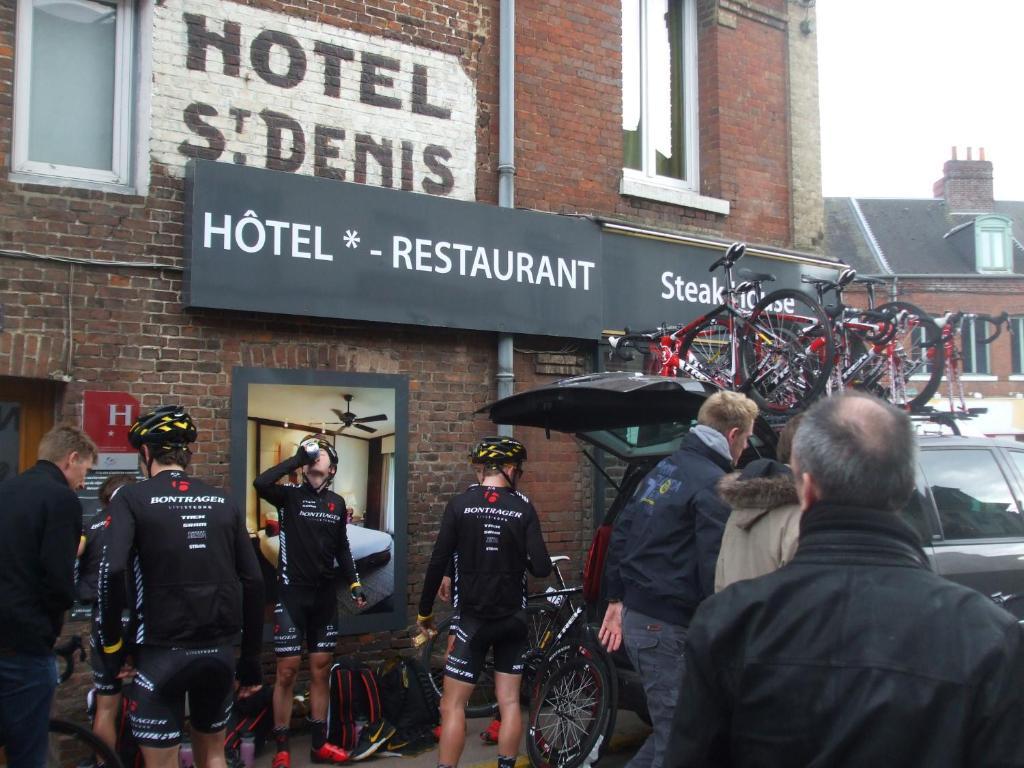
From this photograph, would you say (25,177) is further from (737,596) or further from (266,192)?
(737,596)

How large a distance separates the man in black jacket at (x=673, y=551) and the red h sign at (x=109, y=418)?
3599 mm

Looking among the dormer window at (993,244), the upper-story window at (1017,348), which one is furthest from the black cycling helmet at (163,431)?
the dormer window at (993,244)

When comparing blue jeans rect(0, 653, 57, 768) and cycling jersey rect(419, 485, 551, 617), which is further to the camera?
cycling jersey rect(419, 485, 551, 617)

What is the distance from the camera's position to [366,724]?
21.6 ft

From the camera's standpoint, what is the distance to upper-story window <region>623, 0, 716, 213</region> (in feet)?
32.7

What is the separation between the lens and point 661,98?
407 inches

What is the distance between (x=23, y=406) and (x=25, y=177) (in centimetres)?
151

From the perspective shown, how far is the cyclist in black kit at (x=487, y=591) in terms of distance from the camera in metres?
5.53

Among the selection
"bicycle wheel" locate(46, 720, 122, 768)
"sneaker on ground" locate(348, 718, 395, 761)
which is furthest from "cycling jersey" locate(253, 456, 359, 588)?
"bicycle wheel" locate(46, 720, 122, 768)

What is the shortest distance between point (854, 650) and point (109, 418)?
569 cm

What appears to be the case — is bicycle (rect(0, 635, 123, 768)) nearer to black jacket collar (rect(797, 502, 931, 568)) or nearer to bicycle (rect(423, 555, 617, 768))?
bicycle (rect(423, 555, 617, 768))

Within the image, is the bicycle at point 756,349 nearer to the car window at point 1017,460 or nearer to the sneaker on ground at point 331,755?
the car window at point 1017,460

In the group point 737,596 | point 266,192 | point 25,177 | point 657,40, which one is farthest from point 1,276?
point 657,40

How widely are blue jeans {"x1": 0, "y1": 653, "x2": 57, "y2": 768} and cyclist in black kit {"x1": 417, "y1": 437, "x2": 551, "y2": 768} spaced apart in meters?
2.09
